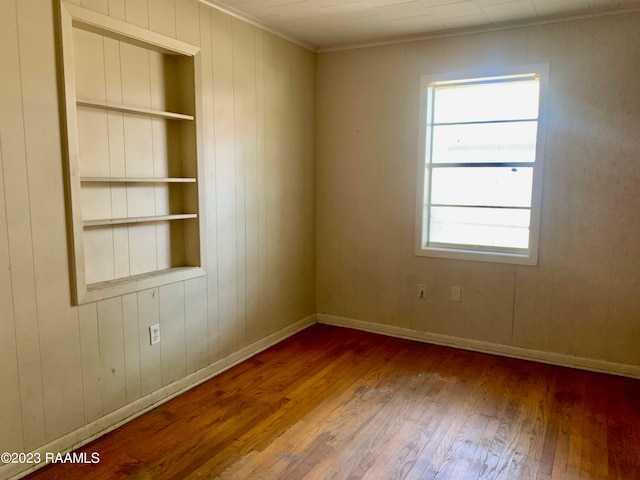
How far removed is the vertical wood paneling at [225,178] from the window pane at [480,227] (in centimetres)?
162

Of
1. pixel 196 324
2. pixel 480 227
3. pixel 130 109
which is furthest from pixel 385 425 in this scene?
pixel 130 109

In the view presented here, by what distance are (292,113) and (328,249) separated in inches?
47.9

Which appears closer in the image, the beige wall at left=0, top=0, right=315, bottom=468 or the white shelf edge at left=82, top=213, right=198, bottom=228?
the beige wall at left=0, top=0, right=315, bottom=468

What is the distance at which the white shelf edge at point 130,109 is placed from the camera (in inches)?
91.5

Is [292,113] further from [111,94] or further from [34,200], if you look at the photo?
[34,200]

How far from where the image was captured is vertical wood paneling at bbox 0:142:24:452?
2.00m

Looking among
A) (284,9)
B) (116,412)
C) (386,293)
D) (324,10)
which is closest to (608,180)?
(386,293)

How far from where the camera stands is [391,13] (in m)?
3.11

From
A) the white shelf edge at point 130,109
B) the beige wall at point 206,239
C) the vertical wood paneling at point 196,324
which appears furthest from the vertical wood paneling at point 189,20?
the vertical wood paneling at point 196,324

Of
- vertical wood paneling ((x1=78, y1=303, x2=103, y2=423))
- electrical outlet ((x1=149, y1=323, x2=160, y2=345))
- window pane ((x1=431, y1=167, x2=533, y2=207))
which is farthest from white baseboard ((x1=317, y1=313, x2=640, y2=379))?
vertical wood paneling ((x1=78, y1=303, x2=103, y2=423))

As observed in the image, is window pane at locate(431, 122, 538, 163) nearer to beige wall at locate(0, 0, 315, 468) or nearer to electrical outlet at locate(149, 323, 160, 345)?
beige wall at locate(0, 0, 315, 468)

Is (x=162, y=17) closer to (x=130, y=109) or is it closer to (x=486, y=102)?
(x=130, y=109)

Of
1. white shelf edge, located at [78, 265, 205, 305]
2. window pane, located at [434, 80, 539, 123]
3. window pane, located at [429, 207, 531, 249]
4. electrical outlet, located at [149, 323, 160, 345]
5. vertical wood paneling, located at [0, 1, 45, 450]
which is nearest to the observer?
vertical wood paneling, located at [0, 1, 45, 450]

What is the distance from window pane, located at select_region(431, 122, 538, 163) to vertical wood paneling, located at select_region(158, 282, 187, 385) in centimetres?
219
